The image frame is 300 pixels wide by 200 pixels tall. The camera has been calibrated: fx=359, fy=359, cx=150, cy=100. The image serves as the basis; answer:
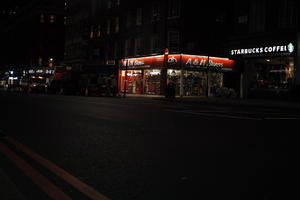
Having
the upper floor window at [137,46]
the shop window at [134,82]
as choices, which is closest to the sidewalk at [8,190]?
the shop window at [134,82]

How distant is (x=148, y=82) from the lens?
1570 inches

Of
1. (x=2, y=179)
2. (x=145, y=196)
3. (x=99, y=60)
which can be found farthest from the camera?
(x=99, y=60)

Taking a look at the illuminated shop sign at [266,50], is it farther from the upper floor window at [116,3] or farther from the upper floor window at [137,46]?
the upper floor window at [116,3]

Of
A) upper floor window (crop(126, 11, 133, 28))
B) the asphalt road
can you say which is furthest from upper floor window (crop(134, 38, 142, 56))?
the asphalt road

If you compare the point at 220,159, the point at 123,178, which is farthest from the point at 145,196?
the point at 220,159

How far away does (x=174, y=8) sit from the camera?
3734 cm

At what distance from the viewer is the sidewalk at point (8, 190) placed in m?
3.61

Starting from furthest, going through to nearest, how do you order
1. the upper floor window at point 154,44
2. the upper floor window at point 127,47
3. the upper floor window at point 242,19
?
the upper floor window at point 127,47, the upper floor window at point 154,44, the upper floor window at point 242,19

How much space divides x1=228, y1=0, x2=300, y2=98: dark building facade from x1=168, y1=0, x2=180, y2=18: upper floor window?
7.69 meters

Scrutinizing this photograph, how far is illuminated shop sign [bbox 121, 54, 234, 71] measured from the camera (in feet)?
116

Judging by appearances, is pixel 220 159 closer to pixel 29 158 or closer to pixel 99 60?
pixel 29 158

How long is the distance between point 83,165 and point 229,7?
37801 millimetres

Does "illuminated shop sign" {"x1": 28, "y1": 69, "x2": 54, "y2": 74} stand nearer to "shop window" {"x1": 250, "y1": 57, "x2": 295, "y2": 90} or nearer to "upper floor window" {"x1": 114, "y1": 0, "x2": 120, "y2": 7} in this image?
"upper floor window" {"x1": 114, "y1": 0, "x2": 120, "y2": 7}

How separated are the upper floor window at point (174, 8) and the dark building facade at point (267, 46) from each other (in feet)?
25.2
